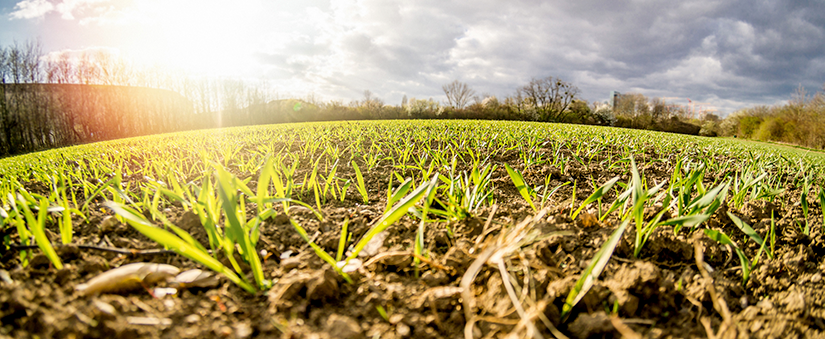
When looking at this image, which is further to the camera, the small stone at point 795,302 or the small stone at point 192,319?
the small stone at point 795,302

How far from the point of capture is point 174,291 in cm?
72

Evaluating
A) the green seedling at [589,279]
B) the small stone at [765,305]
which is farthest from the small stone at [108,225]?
the small stone at [765,305]

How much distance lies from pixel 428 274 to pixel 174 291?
0.63 m

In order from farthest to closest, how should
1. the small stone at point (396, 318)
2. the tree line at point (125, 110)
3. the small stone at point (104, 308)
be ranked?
the tree line at point (125, 110) < the small stone at point (396, 318) < the small stone at point (104, 308)

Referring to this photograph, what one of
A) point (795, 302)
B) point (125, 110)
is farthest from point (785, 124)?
point (125, 110)

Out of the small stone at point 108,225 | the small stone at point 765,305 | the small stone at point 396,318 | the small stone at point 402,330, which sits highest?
the small stone at point 108,225

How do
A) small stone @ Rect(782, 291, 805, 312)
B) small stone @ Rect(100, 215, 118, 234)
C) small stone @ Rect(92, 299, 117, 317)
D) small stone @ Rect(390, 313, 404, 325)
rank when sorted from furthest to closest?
small stone @ Rect(100, 215, 118, 234)
small stone @ Rect(782, 291, 805, 312)
small stone @ Rect(390, 313, 404, 325)
small stone @ Rect(92, 299, 117, 317)

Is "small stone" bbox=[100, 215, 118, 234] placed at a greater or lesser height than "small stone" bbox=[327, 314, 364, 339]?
greater

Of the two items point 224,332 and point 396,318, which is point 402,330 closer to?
point 396,318

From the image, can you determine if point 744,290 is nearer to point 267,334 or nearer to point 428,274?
point 428,274

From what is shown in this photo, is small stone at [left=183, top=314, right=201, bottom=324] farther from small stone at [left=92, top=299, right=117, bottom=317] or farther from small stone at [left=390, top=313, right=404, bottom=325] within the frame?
small stone at [left=390, top=313, right=404, bottom=325]

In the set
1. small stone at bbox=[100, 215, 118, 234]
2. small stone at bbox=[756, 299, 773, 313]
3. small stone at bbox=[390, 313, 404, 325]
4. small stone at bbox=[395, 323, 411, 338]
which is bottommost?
small stone at bbox=[756, 299, 773, 313]

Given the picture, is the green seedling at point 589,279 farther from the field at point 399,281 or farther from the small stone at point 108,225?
the small stone at point 108,225

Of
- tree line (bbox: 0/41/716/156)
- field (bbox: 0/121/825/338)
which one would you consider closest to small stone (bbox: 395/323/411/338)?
field (bbox: 0/121/825/338)
